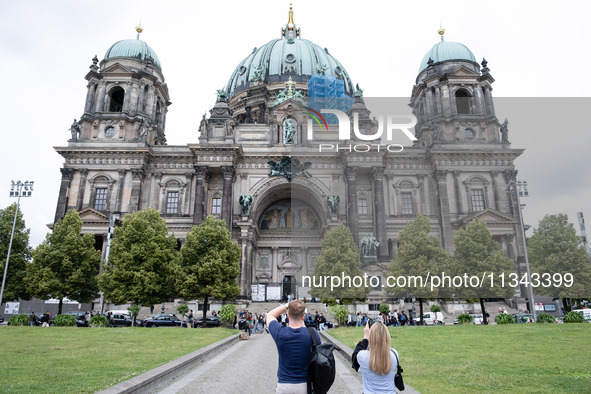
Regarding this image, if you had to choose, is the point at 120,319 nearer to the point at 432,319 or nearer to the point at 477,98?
the point at 432,319

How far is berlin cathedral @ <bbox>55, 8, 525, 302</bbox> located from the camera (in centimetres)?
4734

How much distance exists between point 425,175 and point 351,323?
24.2 meters

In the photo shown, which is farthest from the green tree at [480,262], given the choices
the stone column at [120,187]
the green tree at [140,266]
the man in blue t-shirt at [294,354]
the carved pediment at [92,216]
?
the carved pediment at [92,216]

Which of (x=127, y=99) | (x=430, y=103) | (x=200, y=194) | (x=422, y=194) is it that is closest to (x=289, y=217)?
(x=200, y=194)

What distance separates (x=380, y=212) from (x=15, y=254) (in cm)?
3634

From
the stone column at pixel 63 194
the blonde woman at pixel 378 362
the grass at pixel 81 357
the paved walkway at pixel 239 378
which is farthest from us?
the stone column at pixel 63 194

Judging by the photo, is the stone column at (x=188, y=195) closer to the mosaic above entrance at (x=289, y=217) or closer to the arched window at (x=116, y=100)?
the mosaic above entrance at (x=289, y=217)

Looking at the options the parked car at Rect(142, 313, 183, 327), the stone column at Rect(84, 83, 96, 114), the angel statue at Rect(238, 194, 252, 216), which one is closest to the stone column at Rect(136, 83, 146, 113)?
the stone column at Rect(84, 83, 96, 114)

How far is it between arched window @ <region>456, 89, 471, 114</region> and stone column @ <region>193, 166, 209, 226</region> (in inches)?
1311

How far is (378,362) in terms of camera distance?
5.00 meters

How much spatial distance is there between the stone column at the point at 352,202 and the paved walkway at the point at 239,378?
100ft

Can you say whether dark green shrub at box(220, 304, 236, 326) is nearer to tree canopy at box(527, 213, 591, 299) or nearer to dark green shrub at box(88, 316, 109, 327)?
dark green shrub at box(88, 316, 109, 327)

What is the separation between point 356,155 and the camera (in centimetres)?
4909

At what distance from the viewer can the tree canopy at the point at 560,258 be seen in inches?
1443
